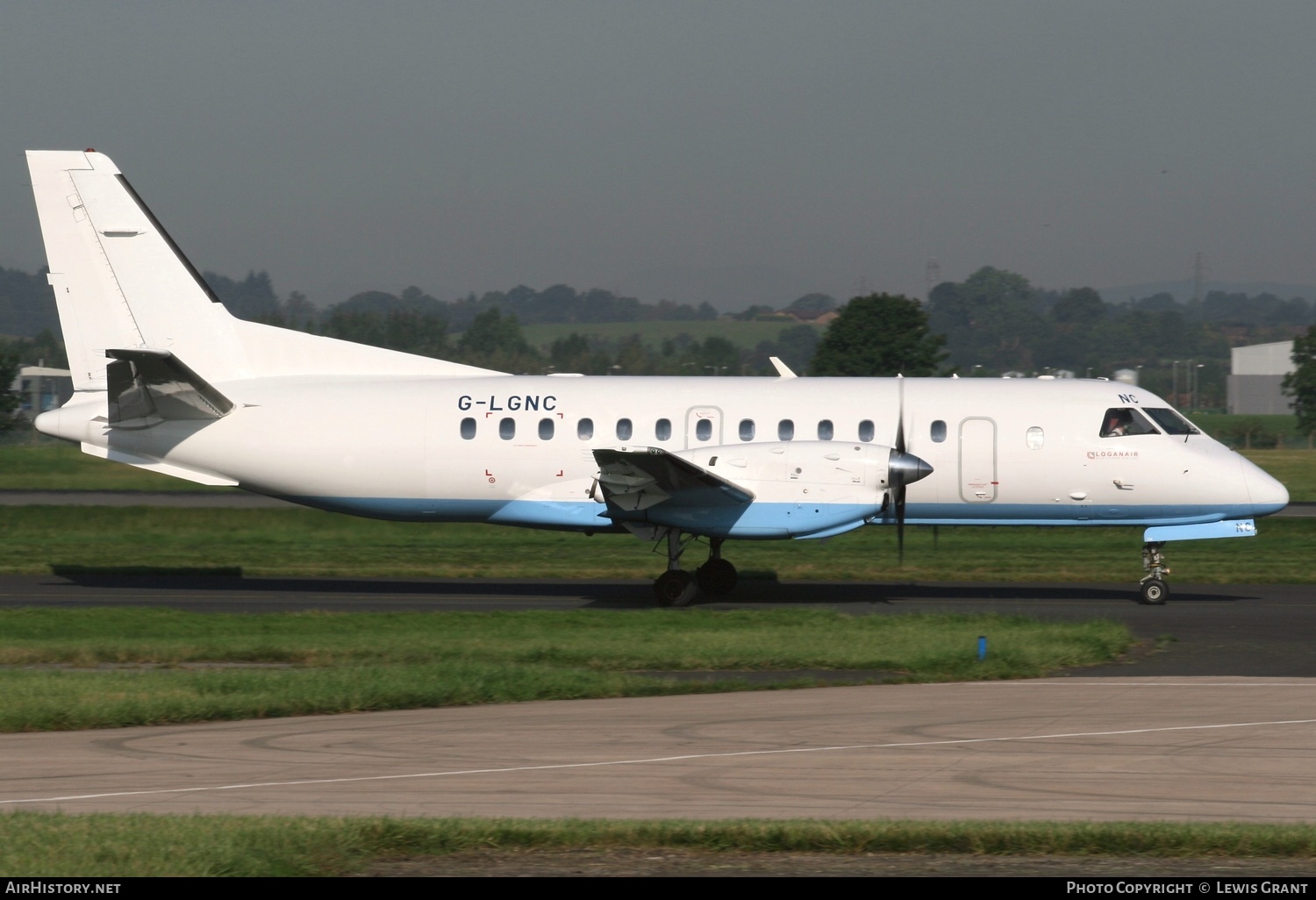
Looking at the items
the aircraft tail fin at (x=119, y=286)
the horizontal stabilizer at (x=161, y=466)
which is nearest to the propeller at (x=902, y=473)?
the aircraft tail fin at (x=119, y=286)

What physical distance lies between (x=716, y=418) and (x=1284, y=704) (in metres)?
9.69

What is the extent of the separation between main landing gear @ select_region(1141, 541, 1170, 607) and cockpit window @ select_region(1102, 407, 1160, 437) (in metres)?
1.64

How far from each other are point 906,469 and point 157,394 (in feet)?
35.3

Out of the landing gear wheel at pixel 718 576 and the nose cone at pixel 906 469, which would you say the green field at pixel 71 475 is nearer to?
the landing gear wheel at pixel 718 576

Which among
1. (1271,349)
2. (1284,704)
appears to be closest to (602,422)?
(1284,704)

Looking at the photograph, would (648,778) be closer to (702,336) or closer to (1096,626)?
(1096,626)

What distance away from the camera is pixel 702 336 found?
19300 cm

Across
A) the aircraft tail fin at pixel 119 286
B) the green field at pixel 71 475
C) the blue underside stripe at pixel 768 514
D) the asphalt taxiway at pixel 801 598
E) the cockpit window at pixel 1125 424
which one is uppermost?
the aircraft tail fin at pixel 119 286

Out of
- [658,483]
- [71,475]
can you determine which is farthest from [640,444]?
[71,475]

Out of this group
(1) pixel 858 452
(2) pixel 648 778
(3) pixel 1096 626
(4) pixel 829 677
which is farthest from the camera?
(1) pixel 858 452

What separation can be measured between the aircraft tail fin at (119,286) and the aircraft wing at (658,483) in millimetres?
3755

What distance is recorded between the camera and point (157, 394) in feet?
64.2

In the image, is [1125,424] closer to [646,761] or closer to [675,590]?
[675,590]

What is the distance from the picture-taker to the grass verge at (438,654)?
39.1ft
